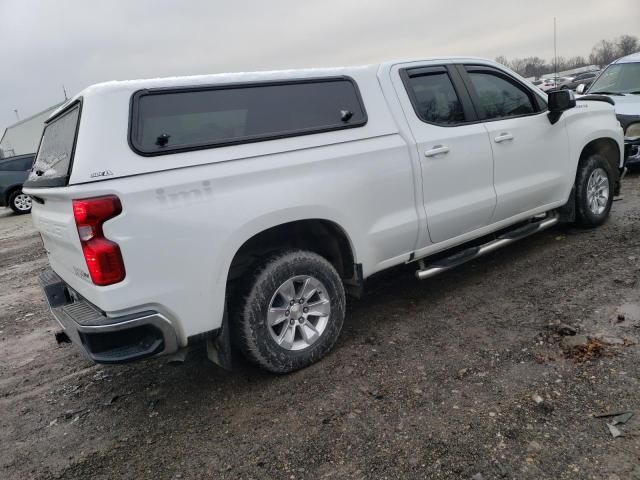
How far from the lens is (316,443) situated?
105 inches

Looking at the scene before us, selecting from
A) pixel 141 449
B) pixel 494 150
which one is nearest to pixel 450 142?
pixel 494 150

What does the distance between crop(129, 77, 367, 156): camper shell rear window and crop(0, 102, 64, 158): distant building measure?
3570 cm

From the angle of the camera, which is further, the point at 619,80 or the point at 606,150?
the point at 619,80

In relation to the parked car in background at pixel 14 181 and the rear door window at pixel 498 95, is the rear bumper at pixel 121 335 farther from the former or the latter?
the parked car in background at pixel 14 181

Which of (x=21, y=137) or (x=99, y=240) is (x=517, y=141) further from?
(x=21, y=137)

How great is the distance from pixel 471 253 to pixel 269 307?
6.43 feet

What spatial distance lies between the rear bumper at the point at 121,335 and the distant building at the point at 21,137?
1417 inches

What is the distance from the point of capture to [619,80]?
30.0 feet

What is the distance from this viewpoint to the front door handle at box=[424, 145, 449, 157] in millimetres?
3816

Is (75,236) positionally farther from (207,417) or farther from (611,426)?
(611,426)

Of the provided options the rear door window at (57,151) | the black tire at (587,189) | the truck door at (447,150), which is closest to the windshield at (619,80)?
the black tire at (587,189)

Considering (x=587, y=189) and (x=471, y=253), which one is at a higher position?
(x=587, y=189)

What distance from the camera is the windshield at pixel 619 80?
350 inches

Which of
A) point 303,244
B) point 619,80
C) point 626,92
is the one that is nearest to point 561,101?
point 303,244
